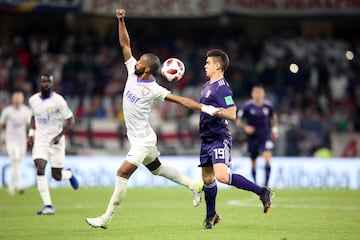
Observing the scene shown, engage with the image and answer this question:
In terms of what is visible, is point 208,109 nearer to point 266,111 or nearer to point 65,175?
point 65,175

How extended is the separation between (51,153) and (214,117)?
4.52 m

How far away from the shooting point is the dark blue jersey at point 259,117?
21328mm

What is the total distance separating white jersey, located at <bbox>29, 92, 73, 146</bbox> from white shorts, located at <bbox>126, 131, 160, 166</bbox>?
3.46m

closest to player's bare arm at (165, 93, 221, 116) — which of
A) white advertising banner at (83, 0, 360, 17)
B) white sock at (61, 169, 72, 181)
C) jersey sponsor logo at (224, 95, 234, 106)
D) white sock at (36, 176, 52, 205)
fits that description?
jersey sponsor logo at (224, 95, 234, 106)

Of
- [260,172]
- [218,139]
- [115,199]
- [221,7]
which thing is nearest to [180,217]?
[218,139]

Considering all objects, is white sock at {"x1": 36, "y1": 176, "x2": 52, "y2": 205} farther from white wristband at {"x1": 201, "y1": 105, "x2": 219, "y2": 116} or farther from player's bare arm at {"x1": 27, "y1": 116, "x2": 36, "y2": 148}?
white wristband at {"x1": 201, "y1": 105, "x2": 219, "y2": 116}

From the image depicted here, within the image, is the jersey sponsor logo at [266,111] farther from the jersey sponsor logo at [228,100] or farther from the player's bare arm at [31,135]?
the jersey sponsor logo at [228,100]

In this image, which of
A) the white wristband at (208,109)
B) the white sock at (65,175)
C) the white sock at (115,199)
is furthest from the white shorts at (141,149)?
the white sock at (65,175)

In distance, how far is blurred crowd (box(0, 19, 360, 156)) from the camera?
28609 millimetres

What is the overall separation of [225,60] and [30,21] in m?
21.2

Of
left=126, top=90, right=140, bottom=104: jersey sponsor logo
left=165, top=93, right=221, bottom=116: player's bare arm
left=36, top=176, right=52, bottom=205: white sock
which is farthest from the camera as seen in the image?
left=36, top=176, right=52, bottom=205: white sock

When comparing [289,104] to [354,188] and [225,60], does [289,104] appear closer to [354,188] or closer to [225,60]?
[354,188]

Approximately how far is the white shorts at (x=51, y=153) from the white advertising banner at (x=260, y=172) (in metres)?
7.70

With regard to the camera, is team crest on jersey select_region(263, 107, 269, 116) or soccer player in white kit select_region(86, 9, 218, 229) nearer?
soccer player in white kit select_region(86, 9, 218, 229)
